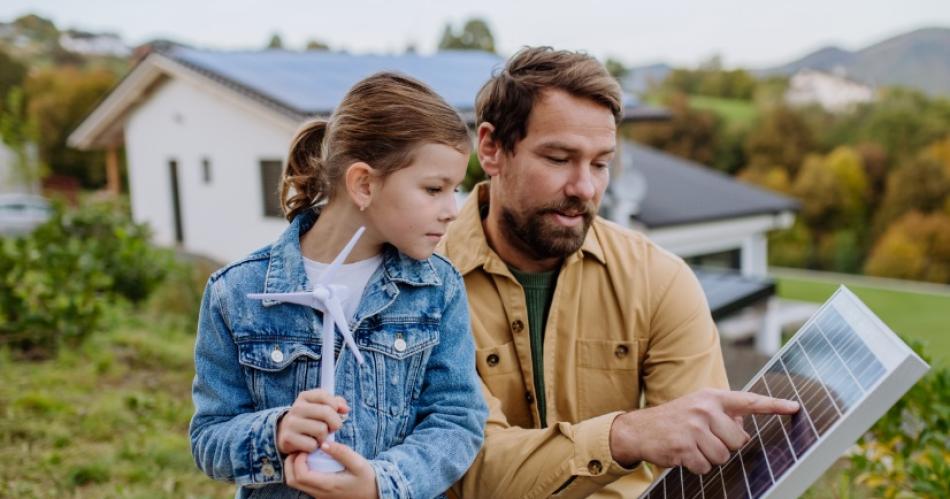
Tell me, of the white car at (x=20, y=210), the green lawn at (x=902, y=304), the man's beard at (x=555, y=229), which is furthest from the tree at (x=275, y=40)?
the man's beard at (x=555, y=229)

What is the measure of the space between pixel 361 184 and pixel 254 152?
1509 cm

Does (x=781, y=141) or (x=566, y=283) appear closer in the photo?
(x=566, y=283)

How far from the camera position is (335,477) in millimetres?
1621

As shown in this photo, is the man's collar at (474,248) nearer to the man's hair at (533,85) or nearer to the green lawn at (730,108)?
the man's hair at (533,85)

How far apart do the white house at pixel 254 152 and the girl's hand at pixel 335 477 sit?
10.6 metres

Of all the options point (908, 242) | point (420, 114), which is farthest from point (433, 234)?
point (908, 242)

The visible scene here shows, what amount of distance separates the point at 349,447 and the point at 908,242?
4364 centimetres

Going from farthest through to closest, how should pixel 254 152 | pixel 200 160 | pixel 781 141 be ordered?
pixel 781 141, pixel 200 160, pixel 254 152

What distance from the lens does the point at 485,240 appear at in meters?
2.51

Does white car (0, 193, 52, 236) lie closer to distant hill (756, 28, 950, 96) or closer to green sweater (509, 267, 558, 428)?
green sweater (509, 267, 558, 428)

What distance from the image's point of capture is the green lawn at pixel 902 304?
24016mm

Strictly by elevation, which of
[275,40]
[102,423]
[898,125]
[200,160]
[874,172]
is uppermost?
[275,40]

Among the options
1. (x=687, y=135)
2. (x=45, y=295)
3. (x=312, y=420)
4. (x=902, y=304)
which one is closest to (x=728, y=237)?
(x=902, y=304)

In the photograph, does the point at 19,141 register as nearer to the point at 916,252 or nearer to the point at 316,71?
the point at 316,71
